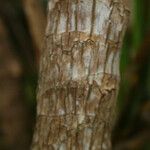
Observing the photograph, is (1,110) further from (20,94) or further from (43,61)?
(43,61)

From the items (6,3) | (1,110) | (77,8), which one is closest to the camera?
(77,8)

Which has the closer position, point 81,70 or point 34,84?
point 81,70

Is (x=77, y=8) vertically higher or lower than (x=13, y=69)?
higher

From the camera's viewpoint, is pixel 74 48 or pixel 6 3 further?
pixel 6 3

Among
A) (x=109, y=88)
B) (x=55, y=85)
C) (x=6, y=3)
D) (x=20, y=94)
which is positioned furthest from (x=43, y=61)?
(x=6, y=3)

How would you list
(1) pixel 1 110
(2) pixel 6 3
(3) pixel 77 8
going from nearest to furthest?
(3) pixel 77 8, (1) pixel 1 110, (2) pixel 6 3

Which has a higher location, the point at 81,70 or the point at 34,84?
the point at 81,70
